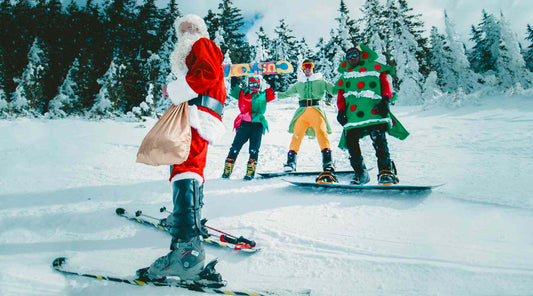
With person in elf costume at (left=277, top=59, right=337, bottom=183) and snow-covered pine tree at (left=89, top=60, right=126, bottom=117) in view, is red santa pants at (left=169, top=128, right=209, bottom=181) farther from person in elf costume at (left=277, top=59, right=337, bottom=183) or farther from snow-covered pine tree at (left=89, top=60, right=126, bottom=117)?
snow-covered pine tree at (left=89, top=60, right=126, bottom=117)

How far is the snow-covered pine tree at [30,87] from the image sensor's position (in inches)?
720

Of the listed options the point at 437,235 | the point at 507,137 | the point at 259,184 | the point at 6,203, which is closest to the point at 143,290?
the point at 437,235

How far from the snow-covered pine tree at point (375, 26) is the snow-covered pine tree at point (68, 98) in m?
27.5

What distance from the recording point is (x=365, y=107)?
11.9 ft

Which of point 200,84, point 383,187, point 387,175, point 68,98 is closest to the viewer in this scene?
point 200,84

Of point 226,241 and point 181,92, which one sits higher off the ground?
point 181,92

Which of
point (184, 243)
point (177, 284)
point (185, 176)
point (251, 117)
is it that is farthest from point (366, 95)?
point (177, 284)

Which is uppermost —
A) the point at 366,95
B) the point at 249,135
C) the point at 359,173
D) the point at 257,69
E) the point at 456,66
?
the point at 456,66

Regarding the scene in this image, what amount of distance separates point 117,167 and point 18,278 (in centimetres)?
→ 322

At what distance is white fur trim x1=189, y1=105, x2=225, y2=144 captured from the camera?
204 centimetres

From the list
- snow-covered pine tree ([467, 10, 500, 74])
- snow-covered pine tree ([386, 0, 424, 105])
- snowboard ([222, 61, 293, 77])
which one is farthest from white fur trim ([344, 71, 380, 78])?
snow-covered pine tree ([467, 10, 500, 74])

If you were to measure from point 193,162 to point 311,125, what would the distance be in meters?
2.94

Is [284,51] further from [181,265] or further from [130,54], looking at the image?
[181,265]

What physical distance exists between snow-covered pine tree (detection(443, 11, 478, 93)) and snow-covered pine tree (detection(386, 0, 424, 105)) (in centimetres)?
334
